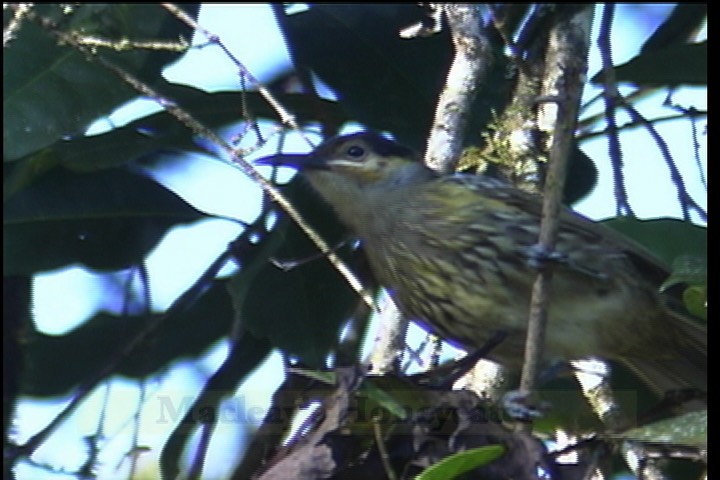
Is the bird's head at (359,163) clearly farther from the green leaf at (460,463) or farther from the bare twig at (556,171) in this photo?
the green leaf at (460,463)

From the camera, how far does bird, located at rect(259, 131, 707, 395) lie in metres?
3.12

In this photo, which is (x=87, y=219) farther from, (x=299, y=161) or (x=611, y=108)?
(x=611, y=108)

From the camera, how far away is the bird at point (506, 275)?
3.12m

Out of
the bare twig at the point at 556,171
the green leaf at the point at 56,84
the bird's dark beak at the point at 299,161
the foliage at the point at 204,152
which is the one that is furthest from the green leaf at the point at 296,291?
the bare twig at the point at 556,171

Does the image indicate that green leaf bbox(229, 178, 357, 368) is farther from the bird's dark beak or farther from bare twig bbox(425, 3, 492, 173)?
bare twig bbox(425, 3, 492, 173)

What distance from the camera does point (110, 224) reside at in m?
3.40

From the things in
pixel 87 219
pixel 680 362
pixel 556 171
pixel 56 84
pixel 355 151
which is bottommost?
pixel 680 362

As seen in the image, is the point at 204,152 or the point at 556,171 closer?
the point at 556,171

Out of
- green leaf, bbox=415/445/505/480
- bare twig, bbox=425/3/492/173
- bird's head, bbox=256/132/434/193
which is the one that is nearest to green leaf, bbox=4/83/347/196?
bird's head, bbox=256/132/434/193

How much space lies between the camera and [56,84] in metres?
3.14

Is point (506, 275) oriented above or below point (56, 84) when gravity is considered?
below

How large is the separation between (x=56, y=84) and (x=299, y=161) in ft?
1.80

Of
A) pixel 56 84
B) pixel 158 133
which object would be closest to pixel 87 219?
pixel 158 133

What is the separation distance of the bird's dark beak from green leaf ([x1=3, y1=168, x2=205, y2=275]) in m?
0.26
